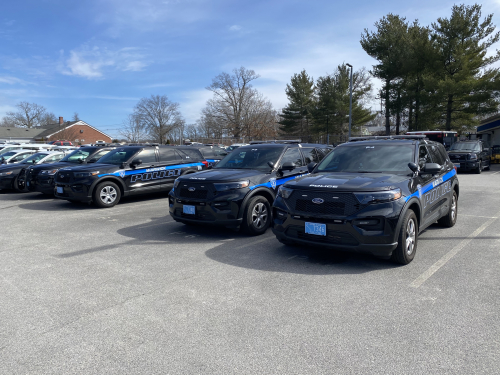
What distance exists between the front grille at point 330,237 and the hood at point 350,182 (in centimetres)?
56

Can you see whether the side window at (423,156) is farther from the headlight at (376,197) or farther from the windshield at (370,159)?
the headlight at (376,197)

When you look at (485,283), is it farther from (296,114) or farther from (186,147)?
(296,114)

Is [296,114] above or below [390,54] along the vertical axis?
below

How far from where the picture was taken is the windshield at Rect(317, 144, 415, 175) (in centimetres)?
596

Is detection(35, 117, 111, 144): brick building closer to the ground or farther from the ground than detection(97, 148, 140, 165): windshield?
farther from the ground

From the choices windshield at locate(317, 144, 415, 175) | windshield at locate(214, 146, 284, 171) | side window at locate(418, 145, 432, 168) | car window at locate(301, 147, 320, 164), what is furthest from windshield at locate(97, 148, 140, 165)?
side window at locate(418, 145, 432, 168)

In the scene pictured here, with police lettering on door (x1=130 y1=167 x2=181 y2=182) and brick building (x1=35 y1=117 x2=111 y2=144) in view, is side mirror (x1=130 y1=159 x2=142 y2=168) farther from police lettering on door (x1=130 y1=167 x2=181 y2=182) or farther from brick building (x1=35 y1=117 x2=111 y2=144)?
brick building (x1=35 y1=117 x2=111 y2=144)

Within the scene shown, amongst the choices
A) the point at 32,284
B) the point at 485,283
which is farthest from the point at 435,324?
the point at 32,284

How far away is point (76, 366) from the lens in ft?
9.61

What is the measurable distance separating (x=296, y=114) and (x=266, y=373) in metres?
49.8

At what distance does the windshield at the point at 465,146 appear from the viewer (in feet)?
68.4

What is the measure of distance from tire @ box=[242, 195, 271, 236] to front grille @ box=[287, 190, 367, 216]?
1.54 meters

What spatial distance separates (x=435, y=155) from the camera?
699cm

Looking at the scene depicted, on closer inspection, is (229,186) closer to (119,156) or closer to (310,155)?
(310,155)
